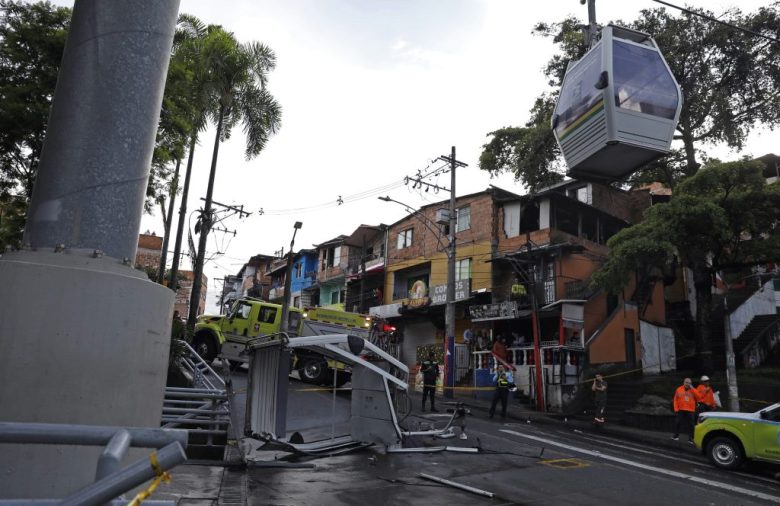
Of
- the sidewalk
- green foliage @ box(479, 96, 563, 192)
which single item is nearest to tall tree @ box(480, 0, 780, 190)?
green foliage @ box(479, 96, 563, 192)

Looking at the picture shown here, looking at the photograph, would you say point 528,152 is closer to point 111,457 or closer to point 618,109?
point 618,109

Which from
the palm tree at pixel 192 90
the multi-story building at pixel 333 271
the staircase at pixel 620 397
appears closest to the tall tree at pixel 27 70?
the palm tree at pixel 192 90

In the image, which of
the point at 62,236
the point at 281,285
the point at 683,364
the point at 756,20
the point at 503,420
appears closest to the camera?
the point at 62,236

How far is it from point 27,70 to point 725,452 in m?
18.1

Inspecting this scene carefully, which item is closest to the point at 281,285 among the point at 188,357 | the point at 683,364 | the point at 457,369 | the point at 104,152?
the point at 457,369

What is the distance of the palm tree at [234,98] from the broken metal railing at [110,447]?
63.9ft

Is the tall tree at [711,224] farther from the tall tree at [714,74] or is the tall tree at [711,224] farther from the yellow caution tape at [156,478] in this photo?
the yellow caution tape at [156,478]

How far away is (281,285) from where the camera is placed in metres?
58.8

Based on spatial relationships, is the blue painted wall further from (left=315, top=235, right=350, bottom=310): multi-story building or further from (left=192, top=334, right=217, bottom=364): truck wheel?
(left=192, top=334, right=217, bottom=364): truck wheel

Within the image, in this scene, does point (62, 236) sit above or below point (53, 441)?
above

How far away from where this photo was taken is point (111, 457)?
164 cm

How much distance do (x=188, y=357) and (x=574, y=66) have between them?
11.4 meters

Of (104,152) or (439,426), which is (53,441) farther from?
(439,426)

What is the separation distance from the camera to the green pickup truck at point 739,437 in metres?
11.1
